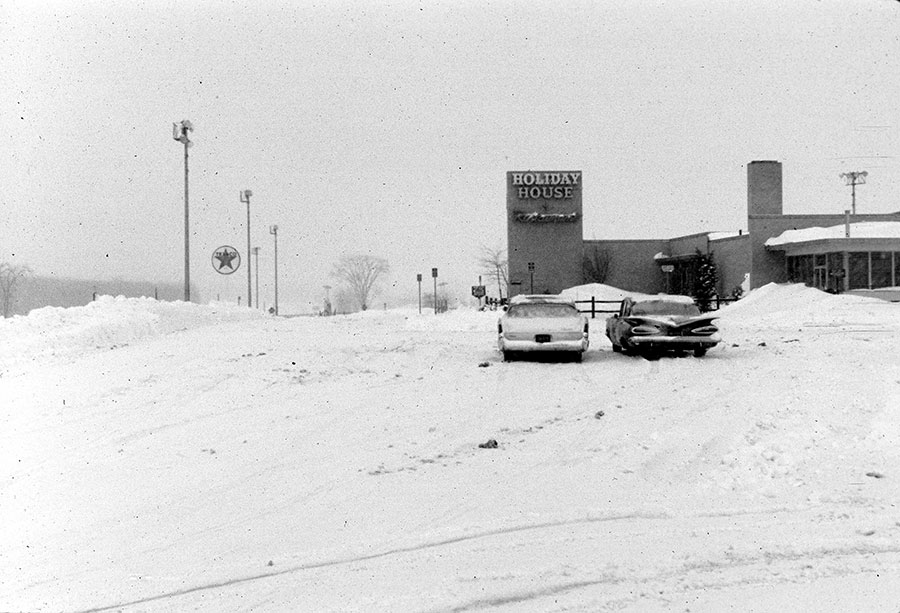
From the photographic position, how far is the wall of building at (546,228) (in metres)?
64.4

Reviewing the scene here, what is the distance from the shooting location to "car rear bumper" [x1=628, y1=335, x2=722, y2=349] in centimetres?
1877

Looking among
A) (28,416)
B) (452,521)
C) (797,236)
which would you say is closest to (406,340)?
(28,416)

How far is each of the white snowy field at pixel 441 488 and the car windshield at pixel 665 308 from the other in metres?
4.40

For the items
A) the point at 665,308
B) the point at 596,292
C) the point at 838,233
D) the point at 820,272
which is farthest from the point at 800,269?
the point at 665,308

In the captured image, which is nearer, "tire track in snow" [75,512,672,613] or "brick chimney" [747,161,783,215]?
"tire track in snow" [75,512,672,613]

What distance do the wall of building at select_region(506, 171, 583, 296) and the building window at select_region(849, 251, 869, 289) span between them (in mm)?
22318

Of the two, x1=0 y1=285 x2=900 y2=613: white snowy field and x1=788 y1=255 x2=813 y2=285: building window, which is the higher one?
x1=788 y1=255 x2=813 y2=285: building window

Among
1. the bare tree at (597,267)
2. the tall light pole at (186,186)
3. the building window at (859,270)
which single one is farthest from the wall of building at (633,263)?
the tall light pole at (186,186)

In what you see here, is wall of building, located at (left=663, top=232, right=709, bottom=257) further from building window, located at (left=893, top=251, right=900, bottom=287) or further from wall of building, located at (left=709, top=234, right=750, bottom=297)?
building window, located at (left=893, top=251, right=900, bottom=287)

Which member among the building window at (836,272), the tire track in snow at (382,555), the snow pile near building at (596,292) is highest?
the building window at (836,272)

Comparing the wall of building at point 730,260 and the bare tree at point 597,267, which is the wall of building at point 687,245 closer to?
the wall of building at point 730,260

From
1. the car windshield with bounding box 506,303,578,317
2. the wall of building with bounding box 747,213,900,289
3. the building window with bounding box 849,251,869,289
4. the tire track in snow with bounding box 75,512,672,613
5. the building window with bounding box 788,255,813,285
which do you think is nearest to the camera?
the tire track in snow with bounding box 75,512,672,613

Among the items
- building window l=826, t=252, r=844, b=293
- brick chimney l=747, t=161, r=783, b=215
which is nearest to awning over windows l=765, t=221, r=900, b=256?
building window l=826, t=252, r=844, b=293

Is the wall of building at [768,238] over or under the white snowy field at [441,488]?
over
